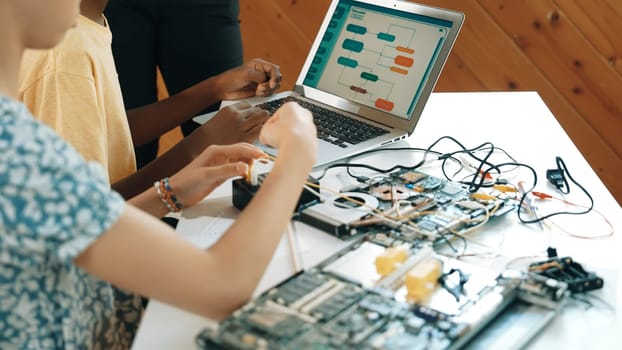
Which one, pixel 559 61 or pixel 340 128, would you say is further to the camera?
pixel 559 61

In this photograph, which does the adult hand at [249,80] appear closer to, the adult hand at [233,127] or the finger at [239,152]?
the adult hand at [233,127]

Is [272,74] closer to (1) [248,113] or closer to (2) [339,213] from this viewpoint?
(1) [248,113]

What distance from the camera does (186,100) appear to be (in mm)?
1692

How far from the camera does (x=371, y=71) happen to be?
1.54 meters

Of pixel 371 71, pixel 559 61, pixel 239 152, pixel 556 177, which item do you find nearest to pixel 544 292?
pixel 556 177

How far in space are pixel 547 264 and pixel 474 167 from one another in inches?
16.0

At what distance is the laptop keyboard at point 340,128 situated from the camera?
1.43 m

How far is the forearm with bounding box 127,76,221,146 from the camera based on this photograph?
1.67 meters

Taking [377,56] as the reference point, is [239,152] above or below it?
below

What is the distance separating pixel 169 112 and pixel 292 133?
80cm

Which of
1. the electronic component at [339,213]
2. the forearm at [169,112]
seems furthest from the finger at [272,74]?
the electronic component at [339,213]

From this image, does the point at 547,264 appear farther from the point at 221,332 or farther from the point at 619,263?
the point at 221,332

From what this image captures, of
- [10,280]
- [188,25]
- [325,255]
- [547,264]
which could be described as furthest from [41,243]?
[188,25]

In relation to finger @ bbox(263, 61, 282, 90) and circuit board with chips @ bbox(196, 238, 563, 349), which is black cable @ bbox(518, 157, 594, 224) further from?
Answer: finger @ bbox(263, 61, 282, 90)
